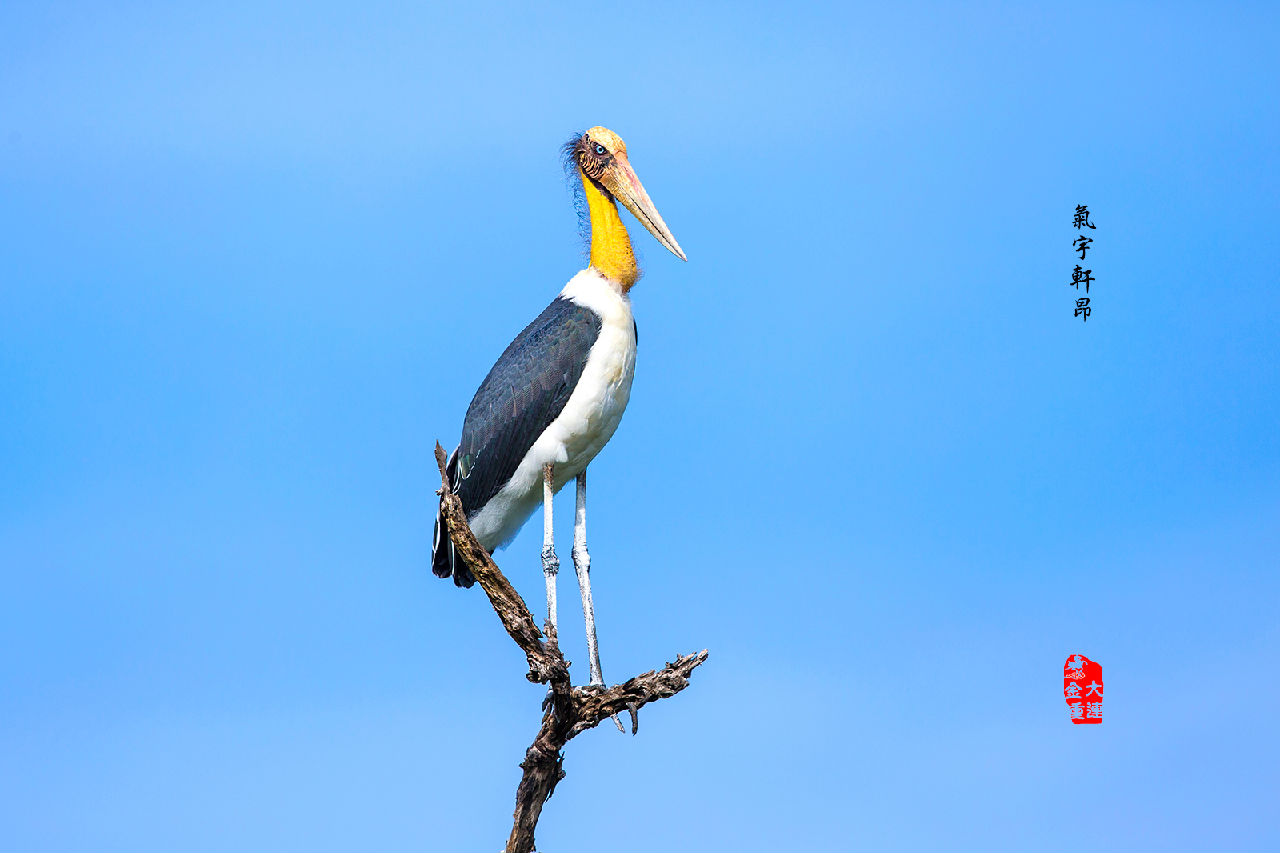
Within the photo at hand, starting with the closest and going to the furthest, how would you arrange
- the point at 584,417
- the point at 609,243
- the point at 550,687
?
1. the point at 550,687
2. the point at 584,417
3. the point at 609,243

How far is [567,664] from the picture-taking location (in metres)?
8.19

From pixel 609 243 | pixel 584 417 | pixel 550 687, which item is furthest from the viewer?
pixel 609 243

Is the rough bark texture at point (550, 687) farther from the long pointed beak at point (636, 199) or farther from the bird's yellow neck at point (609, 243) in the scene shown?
the long pointed beak at point (636, 199)

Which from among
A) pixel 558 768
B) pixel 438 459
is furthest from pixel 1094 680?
pixel 438 459

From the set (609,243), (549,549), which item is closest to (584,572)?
(549,549)

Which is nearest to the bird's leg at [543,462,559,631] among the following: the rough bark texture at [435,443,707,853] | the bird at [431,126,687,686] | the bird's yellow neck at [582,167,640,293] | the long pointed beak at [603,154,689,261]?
the bird at [431,126,687,686]

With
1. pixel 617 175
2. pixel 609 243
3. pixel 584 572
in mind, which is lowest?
pixel 584 572

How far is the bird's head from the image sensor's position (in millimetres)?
9609

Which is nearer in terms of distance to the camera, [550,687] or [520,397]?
[550,687]

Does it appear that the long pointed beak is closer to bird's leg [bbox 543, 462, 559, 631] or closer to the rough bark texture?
bird's leg [bbox 543, 462, 559, 631]

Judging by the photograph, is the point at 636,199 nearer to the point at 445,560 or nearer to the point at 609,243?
the point at 609,243

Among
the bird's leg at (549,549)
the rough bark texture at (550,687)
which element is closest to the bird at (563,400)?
the bird's leg at (549,549)

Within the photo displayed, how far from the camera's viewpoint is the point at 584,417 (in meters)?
9.10

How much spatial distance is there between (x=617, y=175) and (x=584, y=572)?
278cm
